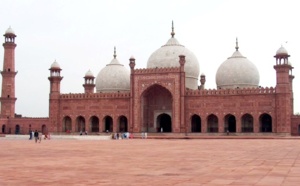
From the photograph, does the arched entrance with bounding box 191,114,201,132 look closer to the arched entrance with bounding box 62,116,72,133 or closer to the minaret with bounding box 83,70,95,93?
the arched entrance with bounding box 62,116,72,133

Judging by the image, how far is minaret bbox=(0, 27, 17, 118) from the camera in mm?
36125

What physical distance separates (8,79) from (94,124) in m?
8.00

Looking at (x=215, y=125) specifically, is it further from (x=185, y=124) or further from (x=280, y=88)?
(x=280, y=88)

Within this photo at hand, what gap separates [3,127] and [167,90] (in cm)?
1424

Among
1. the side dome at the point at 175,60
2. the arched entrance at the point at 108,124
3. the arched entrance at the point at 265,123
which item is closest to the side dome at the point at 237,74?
the side dome at the point at 175,60

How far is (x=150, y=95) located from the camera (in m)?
33.5

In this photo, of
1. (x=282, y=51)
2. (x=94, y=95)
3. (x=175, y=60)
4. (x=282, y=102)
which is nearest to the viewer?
(x=282, y=102)

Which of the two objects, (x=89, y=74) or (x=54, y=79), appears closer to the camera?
(x=54, y=79)

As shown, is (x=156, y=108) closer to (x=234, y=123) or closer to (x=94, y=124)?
(x=94, y=124)

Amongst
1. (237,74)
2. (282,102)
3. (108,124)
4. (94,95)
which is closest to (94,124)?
(108,124)

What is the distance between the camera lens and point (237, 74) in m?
33.3

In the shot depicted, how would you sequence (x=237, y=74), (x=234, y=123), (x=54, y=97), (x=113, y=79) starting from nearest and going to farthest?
(x=234, y=123), (x=237, y=74), (x=54, y=97), (x=113, y=79)

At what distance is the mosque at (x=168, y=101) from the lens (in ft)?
96.0

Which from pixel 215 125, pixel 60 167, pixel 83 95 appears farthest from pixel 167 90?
pixel 60 167
